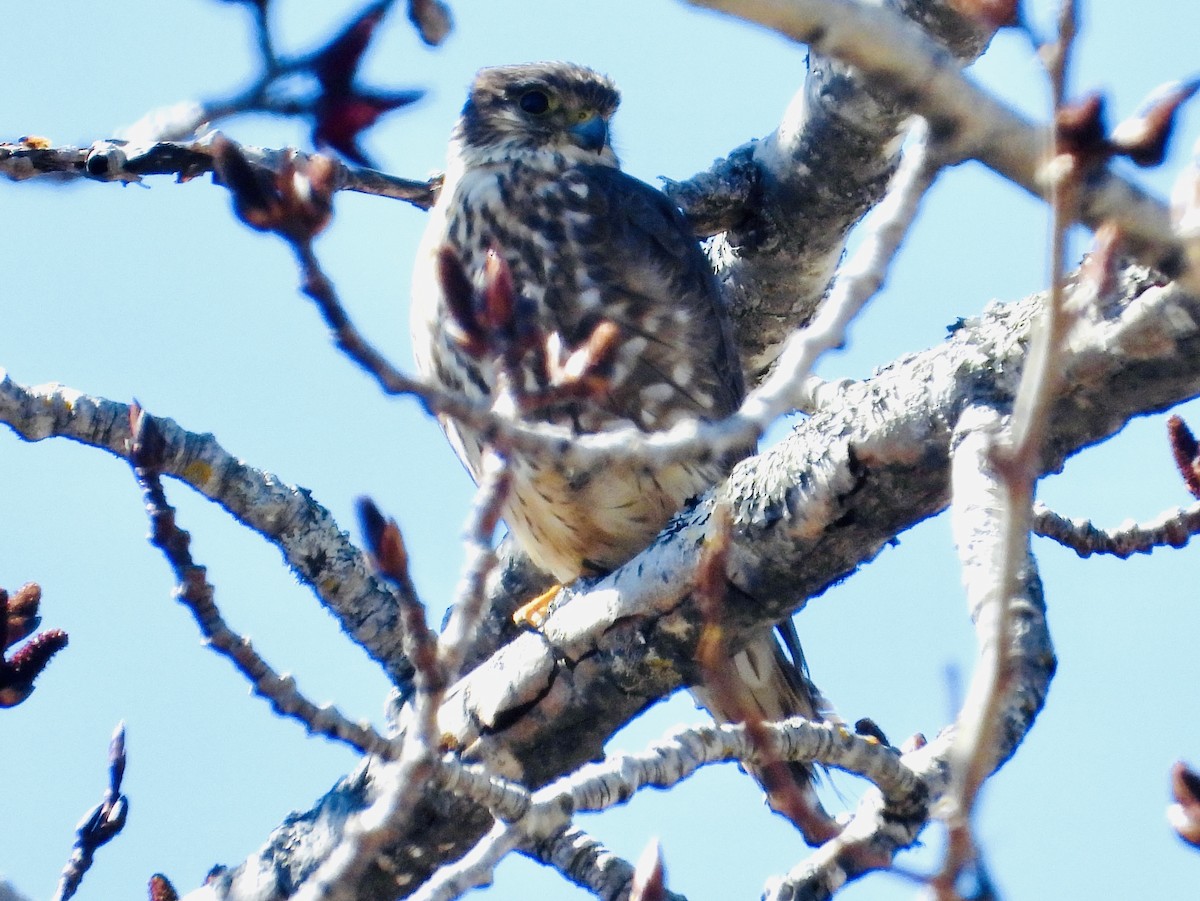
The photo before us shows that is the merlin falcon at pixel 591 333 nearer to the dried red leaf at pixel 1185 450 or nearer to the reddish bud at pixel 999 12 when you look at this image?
the dried red leaf at pixel 1185 450

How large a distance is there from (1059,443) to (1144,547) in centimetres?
81

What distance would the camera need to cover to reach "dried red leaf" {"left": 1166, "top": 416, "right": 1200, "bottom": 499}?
109 inches

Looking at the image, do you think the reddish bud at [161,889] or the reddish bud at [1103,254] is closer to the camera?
the reddish bud at [1103,254]

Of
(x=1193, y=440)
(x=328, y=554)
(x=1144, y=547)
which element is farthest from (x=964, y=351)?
(x=328, y=554)

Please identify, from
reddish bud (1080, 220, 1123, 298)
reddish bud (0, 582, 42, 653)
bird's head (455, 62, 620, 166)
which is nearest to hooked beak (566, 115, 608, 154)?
bird's head (455, 62, 620, 166)

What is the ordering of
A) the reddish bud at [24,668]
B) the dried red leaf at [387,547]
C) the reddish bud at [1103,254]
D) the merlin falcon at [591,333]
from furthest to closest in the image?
the merlin falcon at [591,333] → the reddish bud at [24,668] → the dried red leaf at [387,547] → the reddish bud at [1103,254]

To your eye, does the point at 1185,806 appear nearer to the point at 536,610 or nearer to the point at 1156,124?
the point at 1156,124

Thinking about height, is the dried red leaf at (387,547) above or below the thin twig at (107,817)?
below

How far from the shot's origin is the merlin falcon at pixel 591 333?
12.7 feet

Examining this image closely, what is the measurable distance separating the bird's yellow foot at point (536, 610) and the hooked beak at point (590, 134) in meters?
1.44

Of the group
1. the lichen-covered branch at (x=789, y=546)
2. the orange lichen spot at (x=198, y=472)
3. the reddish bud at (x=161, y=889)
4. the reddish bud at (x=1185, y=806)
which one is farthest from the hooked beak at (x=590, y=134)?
the reddish bud at (x=1185, y=806)

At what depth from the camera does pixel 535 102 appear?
189 inches

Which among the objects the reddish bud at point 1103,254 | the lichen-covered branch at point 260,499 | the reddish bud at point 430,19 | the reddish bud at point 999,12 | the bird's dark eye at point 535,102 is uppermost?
the bird's dark eye at point 535,102

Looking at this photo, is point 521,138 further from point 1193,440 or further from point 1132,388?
point 1132,388
